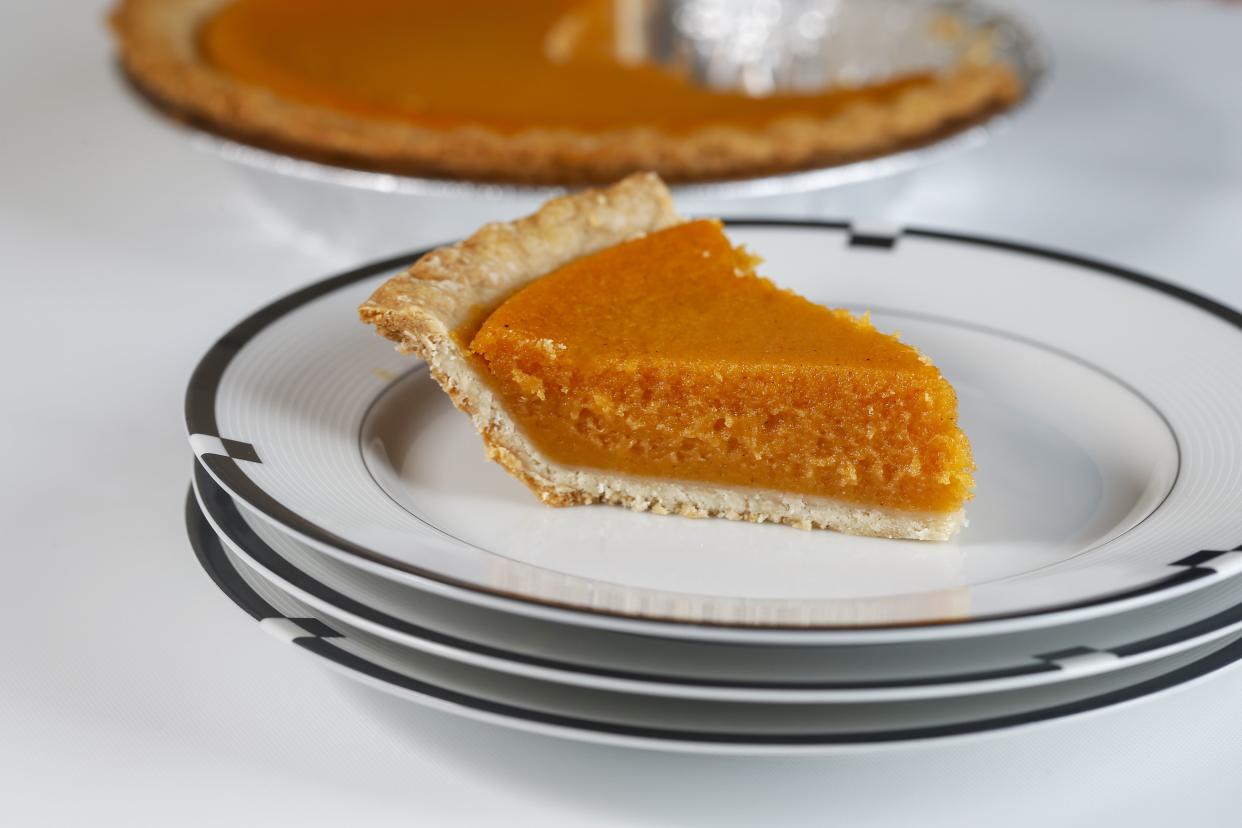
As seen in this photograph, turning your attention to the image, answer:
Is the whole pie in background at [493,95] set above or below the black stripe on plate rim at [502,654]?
above

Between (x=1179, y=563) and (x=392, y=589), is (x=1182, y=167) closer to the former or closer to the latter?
(x=1179, y=563)

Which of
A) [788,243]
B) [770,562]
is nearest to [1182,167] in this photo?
[788,243]

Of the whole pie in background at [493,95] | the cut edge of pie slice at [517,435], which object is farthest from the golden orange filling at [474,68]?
the cut edge of pie slice at [517,435]

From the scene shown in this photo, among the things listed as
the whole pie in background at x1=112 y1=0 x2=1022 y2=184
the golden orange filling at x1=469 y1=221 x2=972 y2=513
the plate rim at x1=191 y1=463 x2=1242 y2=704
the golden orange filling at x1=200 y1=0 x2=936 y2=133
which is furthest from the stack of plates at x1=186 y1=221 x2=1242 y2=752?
the golden orange filling at x1=200 y1=0 x2=936 y2=133

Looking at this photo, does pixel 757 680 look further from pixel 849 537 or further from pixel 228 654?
pixel 228 654

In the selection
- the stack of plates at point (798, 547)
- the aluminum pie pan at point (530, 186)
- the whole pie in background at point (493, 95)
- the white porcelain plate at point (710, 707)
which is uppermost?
the whole pie in background at point (493, 95)

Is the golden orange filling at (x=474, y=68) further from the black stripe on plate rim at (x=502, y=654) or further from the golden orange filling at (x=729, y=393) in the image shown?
the black stripe on plate rim at (x=502, y=654)
